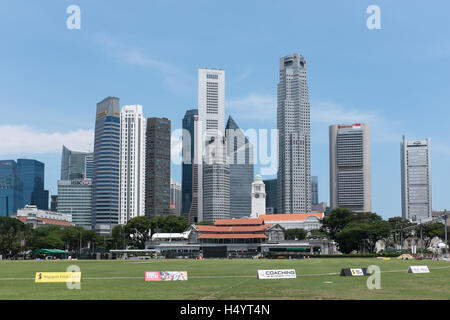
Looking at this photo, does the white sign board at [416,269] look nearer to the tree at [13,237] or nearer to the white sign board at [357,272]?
the white sign board at [357,272]

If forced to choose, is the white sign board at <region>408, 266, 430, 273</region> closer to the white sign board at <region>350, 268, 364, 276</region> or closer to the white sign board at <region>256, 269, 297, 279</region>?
the white sign board at <region>350, 268, 364, 276</region>

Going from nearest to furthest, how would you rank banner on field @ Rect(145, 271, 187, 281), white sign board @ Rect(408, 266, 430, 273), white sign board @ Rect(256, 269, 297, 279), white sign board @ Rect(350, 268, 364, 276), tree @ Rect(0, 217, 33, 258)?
1. banner on field @ Rect(145, 271, 187, 281)
2. white sign board @ Rect(256, 269, 297, 279)
3. white sign board @ Rect(350, 268, 364, 276)
4. white sign board @ Rect(408, 266, 430, 273)
5. tree @ Rect(0, 217, 33, 258)

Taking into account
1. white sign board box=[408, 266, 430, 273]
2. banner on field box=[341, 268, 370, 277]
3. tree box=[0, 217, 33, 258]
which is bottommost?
tree box=[0, 217, 33, 258]

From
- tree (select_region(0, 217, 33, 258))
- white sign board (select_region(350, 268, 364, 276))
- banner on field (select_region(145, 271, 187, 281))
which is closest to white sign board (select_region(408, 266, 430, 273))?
white sign board (select_region(350, 268, 364, 276))

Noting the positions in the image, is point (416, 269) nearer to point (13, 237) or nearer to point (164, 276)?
point (164, 276)

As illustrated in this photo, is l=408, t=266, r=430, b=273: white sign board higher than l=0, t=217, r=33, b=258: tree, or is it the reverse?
l=408, t=266, r=430, b=273: white sign board

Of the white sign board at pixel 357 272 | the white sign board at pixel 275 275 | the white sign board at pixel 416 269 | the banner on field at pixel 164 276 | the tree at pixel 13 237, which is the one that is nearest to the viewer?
the banner on field at pixel 164 276

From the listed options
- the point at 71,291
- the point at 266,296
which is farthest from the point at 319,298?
the point at 71,291

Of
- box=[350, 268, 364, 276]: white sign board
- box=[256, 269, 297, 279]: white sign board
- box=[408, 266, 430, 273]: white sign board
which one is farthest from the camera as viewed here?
box=[408, 266, 430, 273]: white sign board

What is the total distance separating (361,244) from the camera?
576 feet

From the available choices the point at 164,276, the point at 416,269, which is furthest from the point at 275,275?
the point at 416,269

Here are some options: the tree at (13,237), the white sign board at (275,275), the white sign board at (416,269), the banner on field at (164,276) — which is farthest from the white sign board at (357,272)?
the tree at (13,237)

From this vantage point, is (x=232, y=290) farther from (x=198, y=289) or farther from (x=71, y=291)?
(x=71, y=291)
